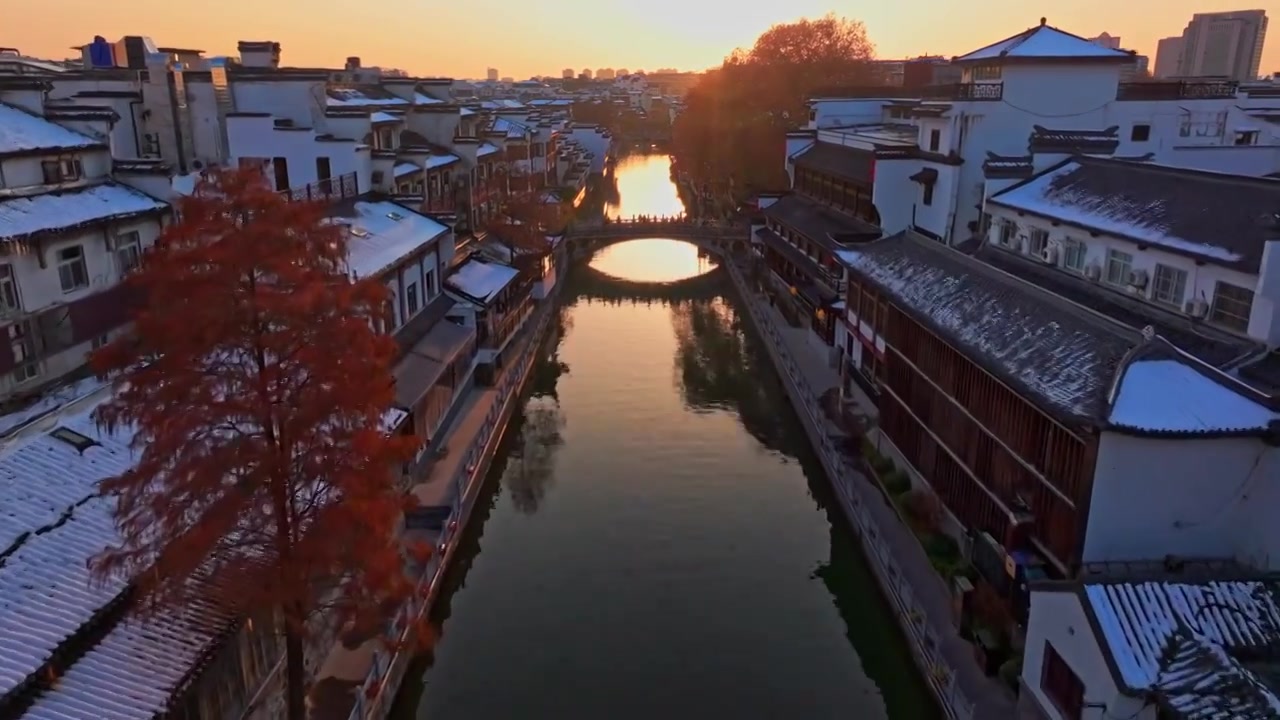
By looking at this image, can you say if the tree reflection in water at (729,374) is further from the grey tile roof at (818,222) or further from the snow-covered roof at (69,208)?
the snow-covered roof at (69,208)

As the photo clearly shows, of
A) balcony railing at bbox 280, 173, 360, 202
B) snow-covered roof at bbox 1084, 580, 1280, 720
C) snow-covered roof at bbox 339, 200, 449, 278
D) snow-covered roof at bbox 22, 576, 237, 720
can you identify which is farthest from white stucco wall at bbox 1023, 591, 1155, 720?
balcony railing at bbox 280, 173, 360, 202

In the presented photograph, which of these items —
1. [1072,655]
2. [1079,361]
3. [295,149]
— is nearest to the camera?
[1072,655]

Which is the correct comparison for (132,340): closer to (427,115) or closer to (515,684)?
(515,684)

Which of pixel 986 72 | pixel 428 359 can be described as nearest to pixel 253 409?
pixel 428 359

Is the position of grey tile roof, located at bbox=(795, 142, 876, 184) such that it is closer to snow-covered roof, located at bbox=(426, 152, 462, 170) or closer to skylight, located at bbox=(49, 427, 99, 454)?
snow-covered roof, located at bbox=(426, 152, 462, 170)

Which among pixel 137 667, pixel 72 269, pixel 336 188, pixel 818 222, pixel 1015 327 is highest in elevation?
pixel 336 188

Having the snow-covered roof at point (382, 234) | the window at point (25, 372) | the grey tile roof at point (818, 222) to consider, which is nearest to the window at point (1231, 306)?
the grey tile roof at point (818, 222)

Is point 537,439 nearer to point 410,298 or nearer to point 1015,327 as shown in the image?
point 410,298
